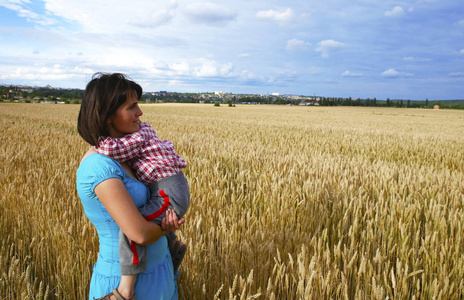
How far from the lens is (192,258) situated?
1.81 m

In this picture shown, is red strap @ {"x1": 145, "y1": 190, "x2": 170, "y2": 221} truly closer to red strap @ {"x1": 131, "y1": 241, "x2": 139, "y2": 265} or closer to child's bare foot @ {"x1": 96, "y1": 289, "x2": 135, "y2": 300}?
red strap @ {"x1": 131, "y1": 241, "x2": 139, "y2": 265}

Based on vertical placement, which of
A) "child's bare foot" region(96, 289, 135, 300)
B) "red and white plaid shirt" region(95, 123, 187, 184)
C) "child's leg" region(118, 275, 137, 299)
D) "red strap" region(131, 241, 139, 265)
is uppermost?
"red and white plaid shirt" region(95, 123, 187, 184)

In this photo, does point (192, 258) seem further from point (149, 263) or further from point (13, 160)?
point (13, 160)

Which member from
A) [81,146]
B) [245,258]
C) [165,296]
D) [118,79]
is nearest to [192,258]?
[245,258]

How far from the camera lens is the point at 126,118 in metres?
1.22

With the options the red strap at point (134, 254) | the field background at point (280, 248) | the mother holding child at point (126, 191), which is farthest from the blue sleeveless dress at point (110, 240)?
the field background at point (280, 248)

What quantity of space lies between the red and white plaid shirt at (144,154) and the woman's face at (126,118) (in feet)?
0.12

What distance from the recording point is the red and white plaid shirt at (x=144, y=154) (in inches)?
46.4

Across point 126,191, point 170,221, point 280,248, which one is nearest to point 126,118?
point 126,191

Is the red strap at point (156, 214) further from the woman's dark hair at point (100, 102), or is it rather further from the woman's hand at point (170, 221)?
the woman's dark hair at point (100, 102)

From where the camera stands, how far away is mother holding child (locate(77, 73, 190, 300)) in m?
1.09

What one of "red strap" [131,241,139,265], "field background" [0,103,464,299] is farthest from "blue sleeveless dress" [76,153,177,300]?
"field background" [0,103,464,299]

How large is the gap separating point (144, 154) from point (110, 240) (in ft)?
1.19

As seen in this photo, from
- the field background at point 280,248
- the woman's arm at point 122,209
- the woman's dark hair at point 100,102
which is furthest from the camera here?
the field background at point 280,248
